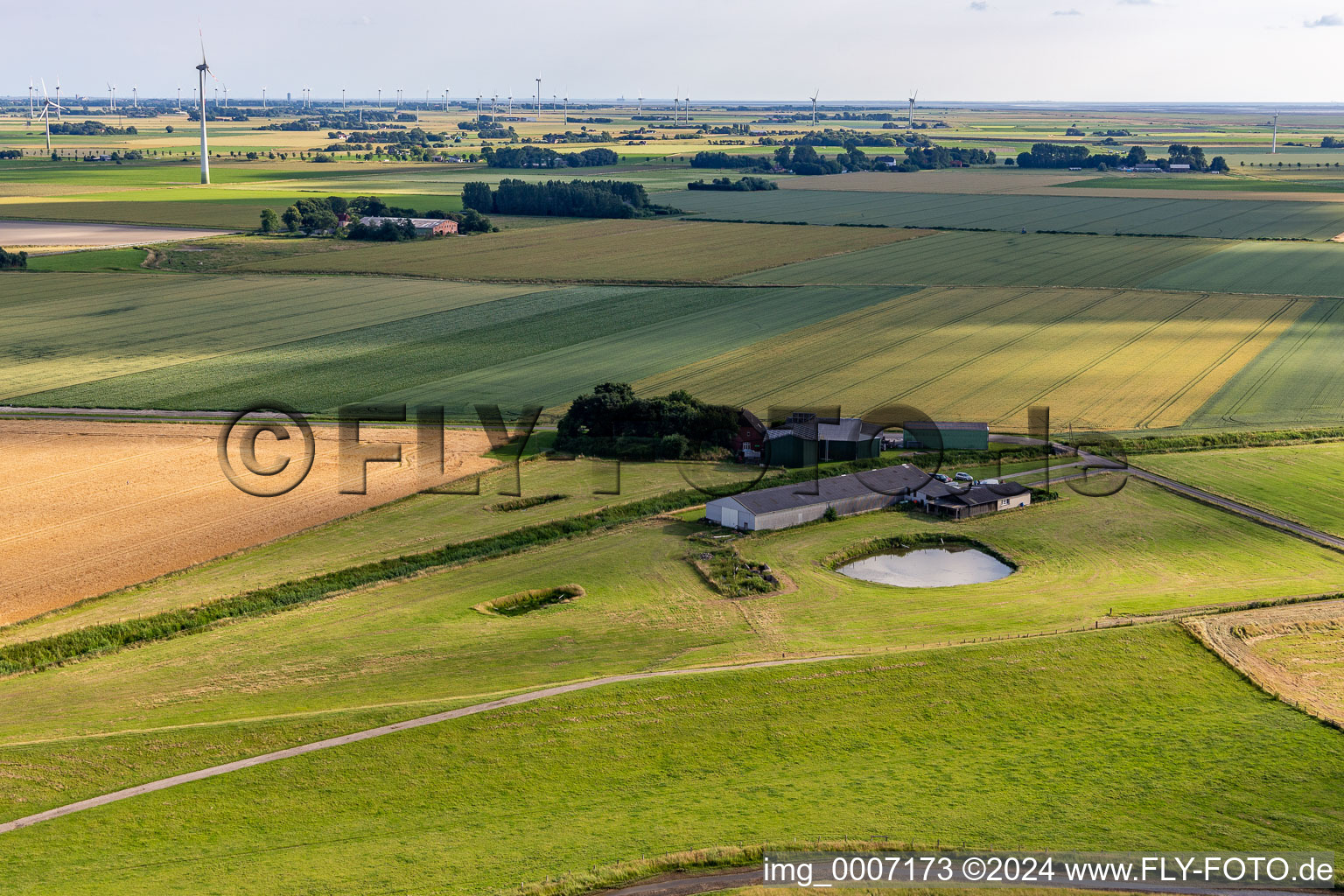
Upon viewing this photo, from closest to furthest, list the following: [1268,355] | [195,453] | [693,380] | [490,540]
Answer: [490,540] < [195,453] < [693,380] < [1268,355]

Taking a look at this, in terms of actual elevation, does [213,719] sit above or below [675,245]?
below

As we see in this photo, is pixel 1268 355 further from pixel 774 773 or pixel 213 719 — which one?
pixel 213 719

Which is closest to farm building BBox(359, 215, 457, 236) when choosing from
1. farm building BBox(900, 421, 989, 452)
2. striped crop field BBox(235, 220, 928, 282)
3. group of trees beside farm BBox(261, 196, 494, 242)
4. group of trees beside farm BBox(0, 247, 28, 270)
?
group of trees beside farm BBox(261, 196, 494, 242)

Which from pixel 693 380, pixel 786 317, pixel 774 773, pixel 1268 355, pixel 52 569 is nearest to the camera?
pixel 774 773

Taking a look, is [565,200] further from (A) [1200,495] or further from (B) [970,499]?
(A) [1200,495]

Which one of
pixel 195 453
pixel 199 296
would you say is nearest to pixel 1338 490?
pixel 195 453

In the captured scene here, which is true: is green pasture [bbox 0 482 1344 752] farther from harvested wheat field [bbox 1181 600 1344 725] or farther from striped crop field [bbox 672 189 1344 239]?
striped crop field [bbox 672 189 1344 239]
